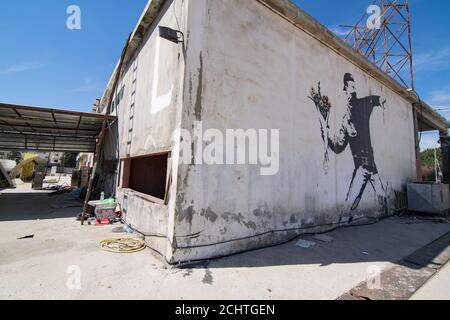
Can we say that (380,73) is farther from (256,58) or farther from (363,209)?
(256,58)

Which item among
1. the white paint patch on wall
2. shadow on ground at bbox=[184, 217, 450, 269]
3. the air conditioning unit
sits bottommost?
shadow on ground at bbox=[184, 217, 450, 269]

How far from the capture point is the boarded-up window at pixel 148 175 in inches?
228

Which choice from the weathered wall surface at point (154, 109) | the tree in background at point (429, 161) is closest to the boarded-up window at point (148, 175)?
the weathered wall surface at point (154, 109)

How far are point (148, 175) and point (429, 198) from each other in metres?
9.71

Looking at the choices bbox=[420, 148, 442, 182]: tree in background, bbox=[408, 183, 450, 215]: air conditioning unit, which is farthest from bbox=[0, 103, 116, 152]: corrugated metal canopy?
bbox=[420, 148, 442, 182]: tree in background

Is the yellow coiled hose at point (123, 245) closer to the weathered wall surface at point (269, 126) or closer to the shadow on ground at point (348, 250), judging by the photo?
the weathered wall surface at point (269, 126)

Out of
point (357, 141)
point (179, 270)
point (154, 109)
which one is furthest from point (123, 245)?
point (357, 141)

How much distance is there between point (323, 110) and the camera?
568 cm

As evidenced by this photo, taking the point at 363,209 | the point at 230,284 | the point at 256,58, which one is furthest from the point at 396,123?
the point at 230,284

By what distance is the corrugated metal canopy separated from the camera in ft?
23.8

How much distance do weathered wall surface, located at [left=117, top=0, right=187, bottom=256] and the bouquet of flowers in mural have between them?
344cm

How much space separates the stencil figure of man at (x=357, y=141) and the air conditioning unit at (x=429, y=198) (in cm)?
168

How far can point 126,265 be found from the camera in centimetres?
316

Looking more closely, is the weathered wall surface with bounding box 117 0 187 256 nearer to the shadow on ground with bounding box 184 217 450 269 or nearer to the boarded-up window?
→ the boarded-up window
